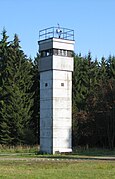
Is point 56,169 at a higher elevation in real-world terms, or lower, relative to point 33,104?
lower

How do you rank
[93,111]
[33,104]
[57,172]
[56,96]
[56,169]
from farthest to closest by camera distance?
[33,104]
[93,111]
[56,96]
[56,169]
[57,172]

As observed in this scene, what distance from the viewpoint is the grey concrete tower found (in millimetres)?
44875

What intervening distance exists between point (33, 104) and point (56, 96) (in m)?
24.5

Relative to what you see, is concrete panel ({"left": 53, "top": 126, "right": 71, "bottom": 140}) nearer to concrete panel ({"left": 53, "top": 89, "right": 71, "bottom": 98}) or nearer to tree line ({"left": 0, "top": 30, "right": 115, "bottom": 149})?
A: concrete panel ({"left": 53, "top": 89, "right": 71, "bottom": 98})

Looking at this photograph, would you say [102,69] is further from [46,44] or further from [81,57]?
[46,44]

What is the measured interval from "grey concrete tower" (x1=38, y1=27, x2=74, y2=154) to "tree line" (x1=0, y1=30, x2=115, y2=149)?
1736 cm

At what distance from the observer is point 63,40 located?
47.1 meters

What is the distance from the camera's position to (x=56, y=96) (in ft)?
148

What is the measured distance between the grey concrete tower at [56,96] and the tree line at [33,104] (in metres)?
17.4

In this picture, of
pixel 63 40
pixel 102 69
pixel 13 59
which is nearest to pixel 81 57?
pixel 102 69

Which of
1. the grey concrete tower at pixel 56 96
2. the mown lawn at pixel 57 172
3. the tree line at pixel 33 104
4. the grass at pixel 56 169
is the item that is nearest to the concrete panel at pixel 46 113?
the grey concrete tower at pixel 56 96

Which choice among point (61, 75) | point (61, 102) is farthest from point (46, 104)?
point (61, 75)

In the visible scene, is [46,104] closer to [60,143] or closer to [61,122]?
[61,122]

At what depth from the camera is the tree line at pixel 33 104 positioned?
63375 millimetres
